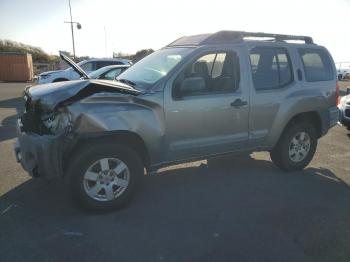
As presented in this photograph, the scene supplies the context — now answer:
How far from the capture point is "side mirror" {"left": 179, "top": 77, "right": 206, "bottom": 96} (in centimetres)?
426

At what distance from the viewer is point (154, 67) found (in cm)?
476

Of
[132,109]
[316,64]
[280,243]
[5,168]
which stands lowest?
[280,243]

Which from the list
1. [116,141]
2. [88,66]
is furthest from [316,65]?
[88,66]

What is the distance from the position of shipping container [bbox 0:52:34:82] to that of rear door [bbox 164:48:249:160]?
3106cm

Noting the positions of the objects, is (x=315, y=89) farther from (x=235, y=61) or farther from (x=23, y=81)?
(x=23, y=81)

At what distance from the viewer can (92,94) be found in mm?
3830

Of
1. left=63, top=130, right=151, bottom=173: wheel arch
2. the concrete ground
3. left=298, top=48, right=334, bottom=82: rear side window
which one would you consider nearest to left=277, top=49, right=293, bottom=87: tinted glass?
left=298, top=48, right=334, bottom=82: rear side window

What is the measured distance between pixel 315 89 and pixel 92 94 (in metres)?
3.46

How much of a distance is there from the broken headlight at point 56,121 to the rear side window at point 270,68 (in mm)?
2547

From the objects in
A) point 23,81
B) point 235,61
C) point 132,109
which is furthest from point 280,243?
point 23,81

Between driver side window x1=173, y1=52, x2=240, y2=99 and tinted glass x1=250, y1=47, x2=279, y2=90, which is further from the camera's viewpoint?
tinted glass x1=250, y1=47, x2=279, y2=90

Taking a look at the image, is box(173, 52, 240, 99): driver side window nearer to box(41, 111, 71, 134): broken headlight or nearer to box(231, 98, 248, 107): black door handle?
box(231, 98, 248, 107): black door handle

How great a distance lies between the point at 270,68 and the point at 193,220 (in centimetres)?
251

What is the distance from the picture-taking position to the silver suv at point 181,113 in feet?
12.6
